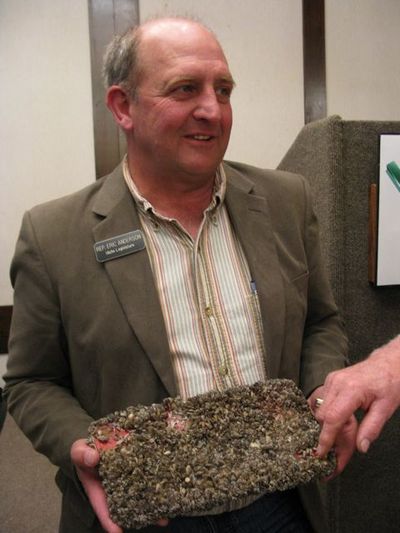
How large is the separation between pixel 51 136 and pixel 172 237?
198 cm

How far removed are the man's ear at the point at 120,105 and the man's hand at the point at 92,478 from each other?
0.66m

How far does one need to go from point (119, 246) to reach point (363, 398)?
52 cm

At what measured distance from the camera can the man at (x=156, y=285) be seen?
34.6 inches

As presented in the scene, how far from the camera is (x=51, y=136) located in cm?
265

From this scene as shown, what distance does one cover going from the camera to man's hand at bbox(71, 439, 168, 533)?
0.70m

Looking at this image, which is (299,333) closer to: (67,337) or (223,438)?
(223,438)

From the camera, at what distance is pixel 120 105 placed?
102 centimetres

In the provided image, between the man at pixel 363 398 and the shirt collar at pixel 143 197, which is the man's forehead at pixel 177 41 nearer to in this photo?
the shirt collar at pixel 143 197

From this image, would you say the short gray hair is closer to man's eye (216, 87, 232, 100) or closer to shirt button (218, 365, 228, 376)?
man's eye (216, 87, 232, 100)

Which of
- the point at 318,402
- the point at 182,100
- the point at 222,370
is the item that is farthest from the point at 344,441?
the point at 182,100

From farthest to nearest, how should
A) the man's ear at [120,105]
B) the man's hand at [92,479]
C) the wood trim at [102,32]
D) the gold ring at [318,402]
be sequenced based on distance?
the wood trim at [102,32] → the man's ear at [120,105] → the gold ring at [318,402] → the man's hand at [92,479]

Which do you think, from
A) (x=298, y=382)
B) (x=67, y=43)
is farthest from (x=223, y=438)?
(x=67, y=43)

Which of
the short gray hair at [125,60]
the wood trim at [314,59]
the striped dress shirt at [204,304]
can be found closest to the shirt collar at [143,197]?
the striped dress shirt at [204,304]

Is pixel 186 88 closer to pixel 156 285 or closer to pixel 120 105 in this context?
pixel 120 105
